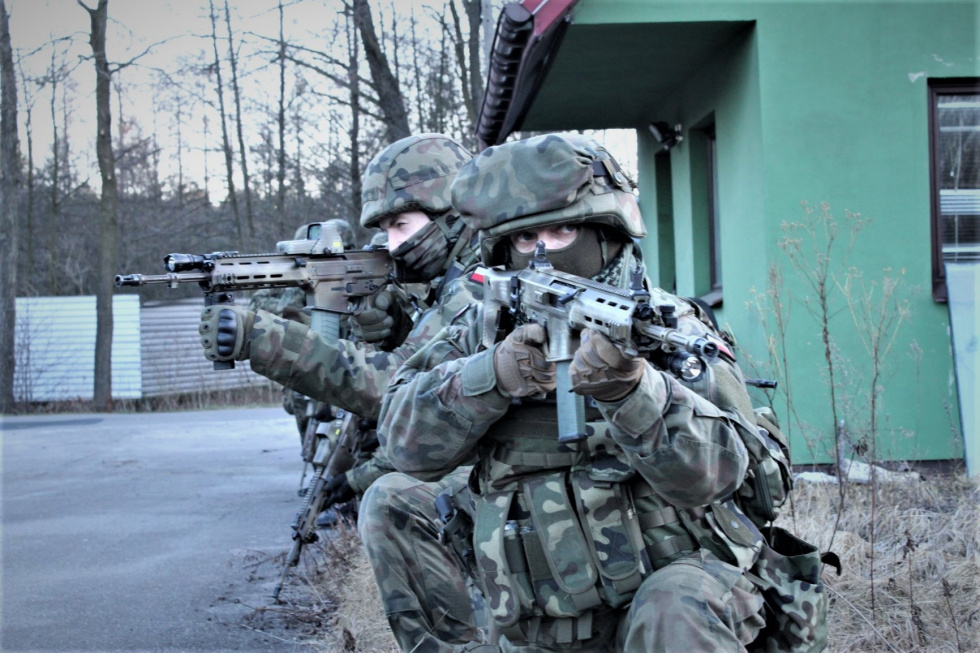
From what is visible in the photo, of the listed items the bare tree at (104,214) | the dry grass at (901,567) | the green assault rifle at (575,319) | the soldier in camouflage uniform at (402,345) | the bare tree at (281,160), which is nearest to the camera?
the green assault rifle at (575,319)

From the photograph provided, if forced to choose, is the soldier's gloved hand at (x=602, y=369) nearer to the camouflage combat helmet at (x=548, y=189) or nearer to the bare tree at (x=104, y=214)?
the camouflage combat helmet at (x=548, y=189)

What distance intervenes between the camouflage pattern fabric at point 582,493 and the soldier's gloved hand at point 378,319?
2013mm

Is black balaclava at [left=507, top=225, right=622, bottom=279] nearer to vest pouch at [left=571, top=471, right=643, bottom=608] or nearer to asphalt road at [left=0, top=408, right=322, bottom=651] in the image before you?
vest pouch at [left=571, top=471, right=643, bottom=608]

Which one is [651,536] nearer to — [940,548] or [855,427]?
[940,548]

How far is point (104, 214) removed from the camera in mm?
18859

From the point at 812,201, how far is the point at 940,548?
3011mm

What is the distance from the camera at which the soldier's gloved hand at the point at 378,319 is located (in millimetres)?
4914

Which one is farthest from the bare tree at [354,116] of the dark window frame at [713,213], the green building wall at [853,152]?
the green building wall at [853,152]

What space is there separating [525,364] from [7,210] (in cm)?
1849

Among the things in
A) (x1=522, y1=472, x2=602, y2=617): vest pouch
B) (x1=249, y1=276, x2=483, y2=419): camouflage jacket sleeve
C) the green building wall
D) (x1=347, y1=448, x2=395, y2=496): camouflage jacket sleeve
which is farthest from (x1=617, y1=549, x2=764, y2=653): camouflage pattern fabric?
the green building wall

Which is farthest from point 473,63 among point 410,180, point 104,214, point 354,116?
point 410,180

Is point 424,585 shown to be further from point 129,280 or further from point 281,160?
point 281,160

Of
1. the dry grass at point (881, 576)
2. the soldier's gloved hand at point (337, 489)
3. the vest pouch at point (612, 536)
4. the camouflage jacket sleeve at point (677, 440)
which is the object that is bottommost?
the dry grass at point (881, 576)

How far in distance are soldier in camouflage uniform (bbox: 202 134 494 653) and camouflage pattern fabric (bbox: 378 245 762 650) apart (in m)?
0.57
